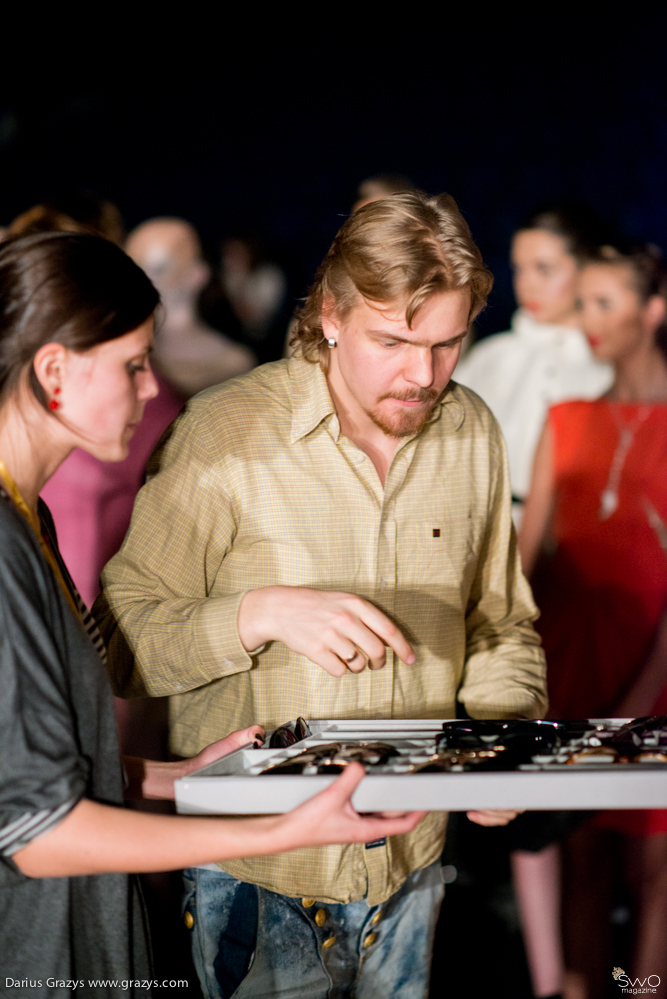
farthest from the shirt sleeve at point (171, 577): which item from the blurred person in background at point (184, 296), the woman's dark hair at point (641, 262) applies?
the woman's dark hair at point (641, 262)

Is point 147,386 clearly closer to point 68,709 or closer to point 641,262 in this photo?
point 68,709

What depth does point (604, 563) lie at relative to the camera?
267 cm

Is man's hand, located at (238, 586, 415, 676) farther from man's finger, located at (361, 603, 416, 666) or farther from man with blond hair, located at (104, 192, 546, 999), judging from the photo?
man with blond hair, located at (104, 192, 546, 999)

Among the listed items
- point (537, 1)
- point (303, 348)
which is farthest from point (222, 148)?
point (303, 348)

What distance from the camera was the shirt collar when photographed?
4.77 ft

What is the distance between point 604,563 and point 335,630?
173 centimetres

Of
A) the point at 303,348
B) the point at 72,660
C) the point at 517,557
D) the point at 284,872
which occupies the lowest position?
the point at 284,872

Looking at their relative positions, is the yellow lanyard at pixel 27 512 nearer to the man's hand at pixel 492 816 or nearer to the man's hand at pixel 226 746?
the man's hand at pixel 226 746

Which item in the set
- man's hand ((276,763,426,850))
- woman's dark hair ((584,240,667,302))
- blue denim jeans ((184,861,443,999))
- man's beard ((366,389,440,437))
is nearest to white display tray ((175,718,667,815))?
man's hand ((276,763,426,850))

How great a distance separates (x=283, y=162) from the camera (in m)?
2.99

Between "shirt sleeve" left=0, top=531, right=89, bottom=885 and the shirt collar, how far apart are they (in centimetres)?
60

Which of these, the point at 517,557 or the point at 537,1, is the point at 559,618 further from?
the point at 537,1

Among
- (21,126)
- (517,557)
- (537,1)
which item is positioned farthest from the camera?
(21,126)

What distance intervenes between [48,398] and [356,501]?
0.57m
